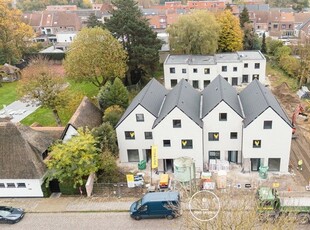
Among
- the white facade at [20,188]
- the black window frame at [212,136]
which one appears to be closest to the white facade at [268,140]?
the black window frame at [212,136]

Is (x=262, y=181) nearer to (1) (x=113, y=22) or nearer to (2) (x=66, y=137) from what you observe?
(2) (x=66, y=137)

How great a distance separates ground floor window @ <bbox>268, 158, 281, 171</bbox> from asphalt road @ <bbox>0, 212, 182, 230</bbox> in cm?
1334

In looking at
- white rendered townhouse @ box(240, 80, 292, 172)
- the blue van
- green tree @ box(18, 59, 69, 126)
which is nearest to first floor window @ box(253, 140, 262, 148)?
white rendered townhouse @ box(240, 80, 292, 172)

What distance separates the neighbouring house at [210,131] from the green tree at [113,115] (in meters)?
4.05

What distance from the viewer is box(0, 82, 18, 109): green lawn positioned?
204 feet

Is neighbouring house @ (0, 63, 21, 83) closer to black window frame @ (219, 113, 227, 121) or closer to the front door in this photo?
black window frame @ (219, 113, 227, 121)

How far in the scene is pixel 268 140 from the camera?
35.9 m

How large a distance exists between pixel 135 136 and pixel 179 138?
18.2 ft

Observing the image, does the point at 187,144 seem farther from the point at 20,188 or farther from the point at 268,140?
the point at 20,188

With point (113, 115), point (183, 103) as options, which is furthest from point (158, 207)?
point (113, 115)

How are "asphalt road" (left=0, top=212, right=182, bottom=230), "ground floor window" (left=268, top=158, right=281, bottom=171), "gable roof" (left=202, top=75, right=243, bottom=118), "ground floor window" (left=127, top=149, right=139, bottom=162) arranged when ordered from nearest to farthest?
"asphalt road" (left=0, top=212, right=182, bottom=230), "ground floor window" (left=268, top=158, right=281, bottom=171), "gable roof" (left=202, top=75, right=243, bottom=118), "ground floor window" (left=127, top=149, right=139, bottom=162)

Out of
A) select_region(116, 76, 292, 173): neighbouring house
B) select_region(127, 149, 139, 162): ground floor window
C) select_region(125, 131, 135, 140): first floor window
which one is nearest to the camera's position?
select_region(116, 76, 292, 173): neighbouring house

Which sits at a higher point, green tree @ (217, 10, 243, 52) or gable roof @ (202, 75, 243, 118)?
green tree @ (217, 10, 243, 52)

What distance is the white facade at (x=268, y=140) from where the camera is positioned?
35.2m
